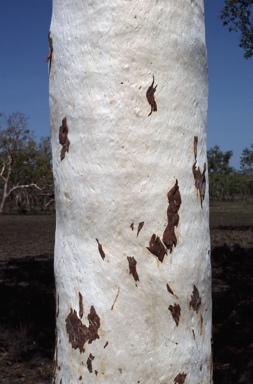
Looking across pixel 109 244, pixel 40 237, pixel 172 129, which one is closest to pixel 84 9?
pixel 172 129

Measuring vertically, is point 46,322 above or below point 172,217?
below

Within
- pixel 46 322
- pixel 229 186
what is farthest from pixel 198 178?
pixel 229 186

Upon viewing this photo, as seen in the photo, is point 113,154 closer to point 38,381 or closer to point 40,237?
point 38,381

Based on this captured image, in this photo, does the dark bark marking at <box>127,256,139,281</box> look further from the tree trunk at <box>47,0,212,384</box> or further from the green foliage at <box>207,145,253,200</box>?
the green foliage at <box>207,145,253,200</box>

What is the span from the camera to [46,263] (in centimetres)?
1016

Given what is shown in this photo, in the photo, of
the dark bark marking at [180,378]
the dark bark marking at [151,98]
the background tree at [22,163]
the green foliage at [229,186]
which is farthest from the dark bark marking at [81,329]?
the green foliage at [229,186]

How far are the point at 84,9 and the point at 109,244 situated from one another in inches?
28.3

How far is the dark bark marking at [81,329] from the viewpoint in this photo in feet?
5.16

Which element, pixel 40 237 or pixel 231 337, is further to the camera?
pixel 40 237

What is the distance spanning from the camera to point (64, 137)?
5.45ft

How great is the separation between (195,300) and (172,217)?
274 millimetres

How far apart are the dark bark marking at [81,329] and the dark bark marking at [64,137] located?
487 millimetres

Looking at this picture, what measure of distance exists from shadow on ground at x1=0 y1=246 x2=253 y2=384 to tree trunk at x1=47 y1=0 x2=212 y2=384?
234 centimetres

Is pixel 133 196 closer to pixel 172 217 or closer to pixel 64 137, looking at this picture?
pixel 172 217
